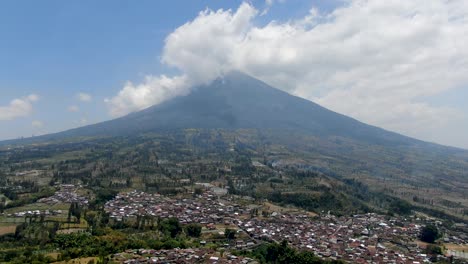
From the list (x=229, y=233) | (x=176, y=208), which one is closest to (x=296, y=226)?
(x=229, y=233)

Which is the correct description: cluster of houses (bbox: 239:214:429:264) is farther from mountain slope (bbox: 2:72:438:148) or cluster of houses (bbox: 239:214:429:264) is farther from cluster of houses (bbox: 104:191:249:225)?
mountain slope (bbox: 2:72:438:148)

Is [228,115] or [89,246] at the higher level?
[228,115]

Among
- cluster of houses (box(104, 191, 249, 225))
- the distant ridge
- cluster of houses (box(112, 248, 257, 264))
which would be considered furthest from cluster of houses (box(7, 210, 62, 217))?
the distant ridge

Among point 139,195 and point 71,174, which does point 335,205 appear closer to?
point 139,195

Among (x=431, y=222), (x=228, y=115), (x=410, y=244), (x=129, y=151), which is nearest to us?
(x=410, y=244)

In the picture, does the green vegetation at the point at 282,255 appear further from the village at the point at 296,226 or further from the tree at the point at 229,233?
the tree at the point at 229,233

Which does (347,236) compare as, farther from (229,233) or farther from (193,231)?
(193,231)

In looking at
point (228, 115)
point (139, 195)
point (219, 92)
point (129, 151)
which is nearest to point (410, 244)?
point (139, 195)
